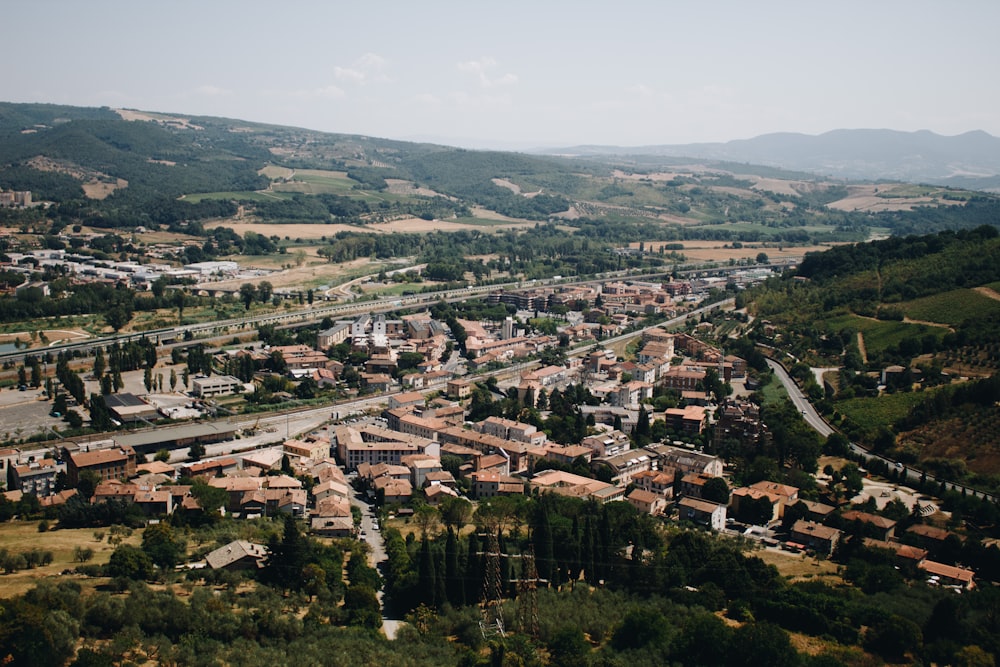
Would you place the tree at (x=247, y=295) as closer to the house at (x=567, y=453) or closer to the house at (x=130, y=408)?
the house at (x=130, y=408)

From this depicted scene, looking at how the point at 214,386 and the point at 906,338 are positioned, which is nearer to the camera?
the point at 214,386

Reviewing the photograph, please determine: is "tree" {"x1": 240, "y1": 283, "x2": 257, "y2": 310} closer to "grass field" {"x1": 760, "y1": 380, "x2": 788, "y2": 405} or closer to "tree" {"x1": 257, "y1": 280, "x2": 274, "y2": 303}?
"tree" {"x1": 257, "y1": 280, "x2": 274, "y2": 303}

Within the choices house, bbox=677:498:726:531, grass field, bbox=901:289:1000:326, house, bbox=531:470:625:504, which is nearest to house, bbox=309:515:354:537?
house, bbox=531:470:625:504

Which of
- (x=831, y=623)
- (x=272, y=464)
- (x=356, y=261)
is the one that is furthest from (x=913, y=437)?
(x=356, y=261)

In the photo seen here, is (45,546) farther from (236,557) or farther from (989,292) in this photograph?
(989,292)

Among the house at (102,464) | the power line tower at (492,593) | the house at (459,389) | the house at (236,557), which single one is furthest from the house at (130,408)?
the power line tower at (492,593)

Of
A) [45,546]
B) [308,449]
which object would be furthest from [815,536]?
[45,546]
